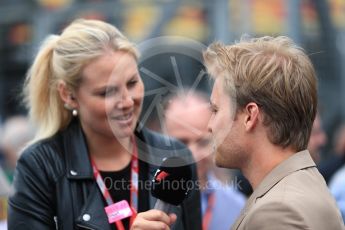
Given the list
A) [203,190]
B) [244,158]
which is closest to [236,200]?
[203,190]

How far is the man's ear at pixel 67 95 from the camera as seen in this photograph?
331 cm

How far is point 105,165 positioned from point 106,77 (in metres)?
0.40

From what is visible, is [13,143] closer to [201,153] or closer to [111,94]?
[201,153]

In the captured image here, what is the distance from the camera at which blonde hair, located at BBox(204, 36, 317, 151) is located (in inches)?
94.3

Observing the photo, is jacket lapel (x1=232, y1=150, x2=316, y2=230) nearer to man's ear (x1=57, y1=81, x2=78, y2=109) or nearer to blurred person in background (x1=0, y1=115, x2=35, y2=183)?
man's ear (x1=57, y1=81, x2=78, y2=109)

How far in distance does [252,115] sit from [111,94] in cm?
93

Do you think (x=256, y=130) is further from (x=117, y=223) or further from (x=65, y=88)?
(x=65, y=88)

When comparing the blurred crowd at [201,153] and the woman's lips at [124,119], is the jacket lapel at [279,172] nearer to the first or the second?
the woman's lips at [124,119]

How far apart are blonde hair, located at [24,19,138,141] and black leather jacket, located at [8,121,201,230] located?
0.12 m

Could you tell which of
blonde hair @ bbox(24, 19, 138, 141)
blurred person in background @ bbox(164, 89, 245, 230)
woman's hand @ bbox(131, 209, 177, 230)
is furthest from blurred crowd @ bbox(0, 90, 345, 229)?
woman's hand @ bbox(131, 209, 177, 230)

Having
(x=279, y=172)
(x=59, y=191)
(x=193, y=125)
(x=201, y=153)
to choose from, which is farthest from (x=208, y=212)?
(x=279, y=172)

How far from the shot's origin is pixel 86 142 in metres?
3.29

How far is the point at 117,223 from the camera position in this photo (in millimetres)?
3072

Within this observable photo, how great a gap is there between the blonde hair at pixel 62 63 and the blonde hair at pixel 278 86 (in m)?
0.89
